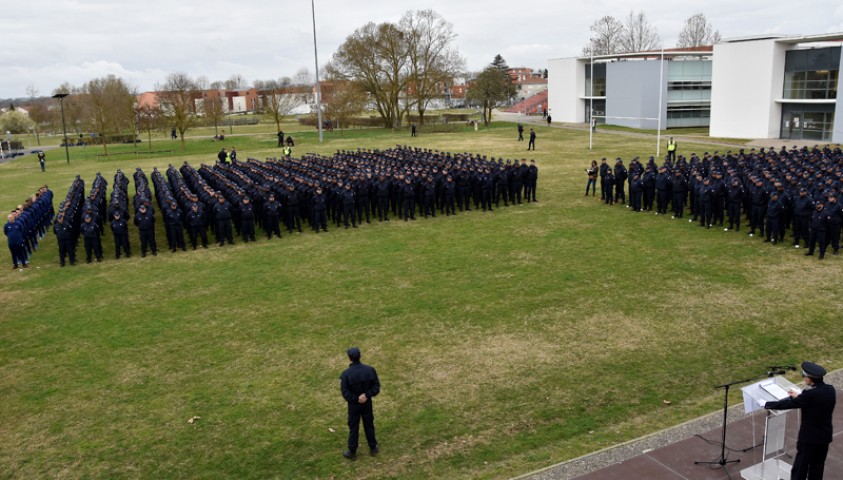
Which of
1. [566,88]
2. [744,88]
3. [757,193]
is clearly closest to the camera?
[757,193]

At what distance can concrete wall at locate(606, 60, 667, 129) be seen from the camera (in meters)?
50.8

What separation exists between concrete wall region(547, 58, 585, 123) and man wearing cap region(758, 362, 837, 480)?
56.5 metres

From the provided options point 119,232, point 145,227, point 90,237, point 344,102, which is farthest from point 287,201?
point 344,102

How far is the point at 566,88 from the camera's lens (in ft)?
199

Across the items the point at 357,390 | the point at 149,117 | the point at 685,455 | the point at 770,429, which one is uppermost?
the point at 149,117

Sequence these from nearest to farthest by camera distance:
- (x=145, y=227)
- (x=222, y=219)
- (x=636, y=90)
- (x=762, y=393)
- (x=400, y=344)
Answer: (x=762, y=393) < (x=400, y=344) < (x=145, y=227) < (x=222, y=219) < (x=636, y=90)

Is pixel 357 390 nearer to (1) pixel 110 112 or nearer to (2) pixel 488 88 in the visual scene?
(1) pixel 110 112

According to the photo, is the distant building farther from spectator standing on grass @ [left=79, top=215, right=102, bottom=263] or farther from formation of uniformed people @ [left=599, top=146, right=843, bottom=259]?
spectator standing on grass @ [left=79, top=215, right=102, bottom=263]

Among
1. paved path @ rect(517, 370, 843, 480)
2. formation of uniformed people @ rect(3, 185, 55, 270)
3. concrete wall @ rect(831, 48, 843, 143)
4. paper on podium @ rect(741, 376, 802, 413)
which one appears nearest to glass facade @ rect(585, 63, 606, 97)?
concrete wall @ rect(831, 48, 843, 143)

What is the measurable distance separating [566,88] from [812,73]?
25902 millimetres

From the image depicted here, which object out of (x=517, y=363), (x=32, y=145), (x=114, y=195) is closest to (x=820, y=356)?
(x=517, y=363)

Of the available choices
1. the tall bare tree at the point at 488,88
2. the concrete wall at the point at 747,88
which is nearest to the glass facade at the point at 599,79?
the tall bare tree at the point at 488,88

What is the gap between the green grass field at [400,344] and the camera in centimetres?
737

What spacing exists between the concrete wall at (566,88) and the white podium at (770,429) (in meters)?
56.1
